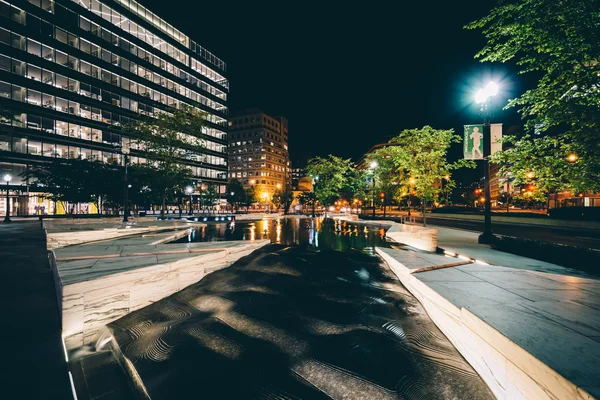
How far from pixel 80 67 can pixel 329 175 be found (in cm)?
4556

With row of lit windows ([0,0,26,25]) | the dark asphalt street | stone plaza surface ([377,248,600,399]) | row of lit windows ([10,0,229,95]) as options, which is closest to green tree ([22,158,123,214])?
stone plaza surface ([377,248,600,399])

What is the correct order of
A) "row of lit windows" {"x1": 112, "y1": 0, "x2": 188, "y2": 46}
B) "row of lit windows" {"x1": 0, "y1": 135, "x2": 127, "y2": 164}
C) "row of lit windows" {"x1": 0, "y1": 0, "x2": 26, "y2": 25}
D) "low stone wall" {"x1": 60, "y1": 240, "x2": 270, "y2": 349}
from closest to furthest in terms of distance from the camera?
"low stone wall" {"x1": 60, "y1": 240, "x2": 270, "y2": 349}, "row of lit windows" {"x1": 0, "y1": 0, "x2": 26, "y2": 25}, "row of lit windows" {"x1": 0, "y1": 135, "x2": 127, "y2": 164}, "row of lit windows" {"x1": 112, "y1": 0, "x2": 188, "y2": 46}

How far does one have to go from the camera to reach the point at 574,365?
2.02 m

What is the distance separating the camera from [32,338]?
11.6ft

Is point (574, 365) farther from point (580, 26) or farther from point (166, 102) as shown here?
point (166, 102)

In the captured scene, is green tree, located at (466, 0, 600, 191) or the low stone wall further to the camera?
green tree, located at (466, 0, 600, 191)

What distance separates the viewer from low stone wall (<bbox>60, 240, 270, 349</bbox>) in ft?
12.2

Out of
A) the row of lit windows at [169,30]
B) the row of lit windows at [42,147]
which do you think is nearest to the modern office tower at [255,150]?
the row of lit windows at [169,30]

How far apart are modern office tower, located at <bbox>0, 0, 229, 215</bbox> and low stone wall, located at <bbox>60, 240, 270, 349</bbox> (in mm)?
23159

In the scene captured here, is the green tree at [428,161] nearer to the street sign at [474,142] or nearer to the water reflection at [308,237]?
the street sign at [474,142]

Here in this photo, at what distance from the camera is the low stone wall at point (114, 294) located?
12.2 ft

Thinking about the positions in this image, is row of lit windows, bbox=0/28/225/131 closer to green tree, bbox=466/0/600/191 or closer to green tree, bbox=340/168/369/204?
green tree, bbox=340/168/369/204

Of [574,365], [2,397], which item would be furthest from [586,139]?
[2,397]

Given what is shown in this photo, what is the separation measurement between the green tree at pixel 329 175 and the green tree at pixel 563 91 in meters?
20.7
